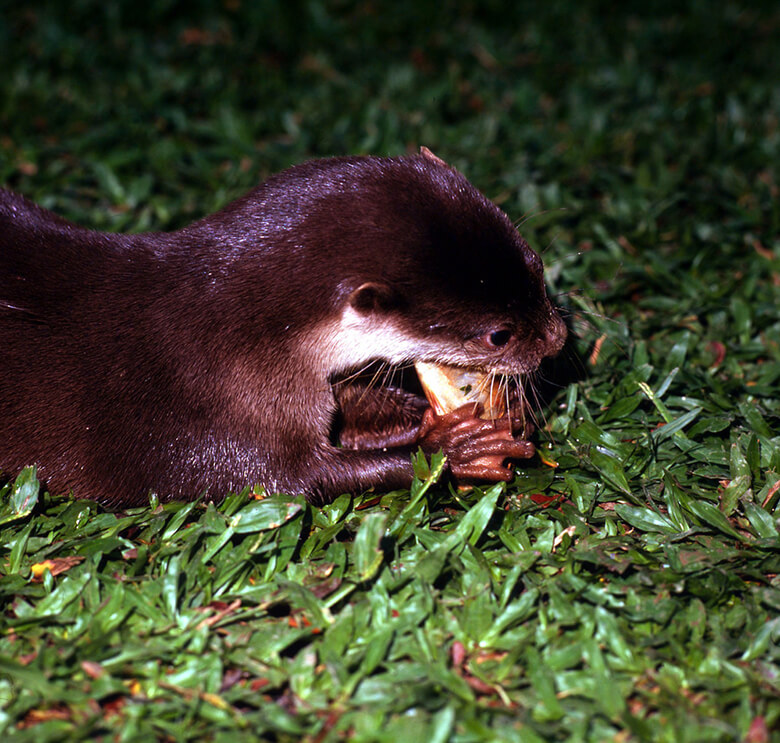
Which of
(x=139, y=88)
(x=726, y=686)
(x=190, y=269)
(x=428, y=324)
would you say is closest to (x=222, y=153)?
(x=139, y=88)

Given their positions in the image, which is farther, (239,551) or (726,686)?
(239,551)

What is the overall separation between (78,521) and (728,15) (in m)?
6.18

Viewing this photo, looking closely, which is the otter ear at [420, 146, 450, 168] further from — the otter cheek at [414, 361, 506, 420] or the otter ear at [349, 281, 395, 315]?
the otter cheek at [414, 361, 506, 420]

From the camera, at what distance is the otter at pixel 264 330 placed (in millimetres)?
2744

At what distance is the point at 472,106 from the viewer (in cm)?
587

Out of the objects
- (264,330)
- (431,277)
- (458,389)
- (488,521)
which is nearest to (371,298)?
(431,277)

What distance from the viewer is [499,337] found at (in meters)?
2.92

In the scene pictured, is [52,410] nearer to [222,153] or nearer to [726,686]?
[726,686]

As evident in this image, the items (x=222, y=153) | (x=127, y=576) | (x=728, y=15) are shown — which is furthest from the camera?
(x=728, y=15)

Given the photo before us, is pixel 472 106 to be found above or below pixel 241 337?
below

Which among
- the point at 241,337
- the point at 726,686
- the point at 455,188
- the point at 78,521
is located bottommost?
the point at 78,521

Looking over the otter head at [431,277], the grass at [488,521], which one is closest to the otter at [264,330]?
the otter head at [431,277]

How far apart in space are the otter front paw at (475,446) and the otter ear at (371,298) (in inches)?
21.4

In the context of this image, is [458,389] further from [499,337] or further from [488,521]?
[488,521]
